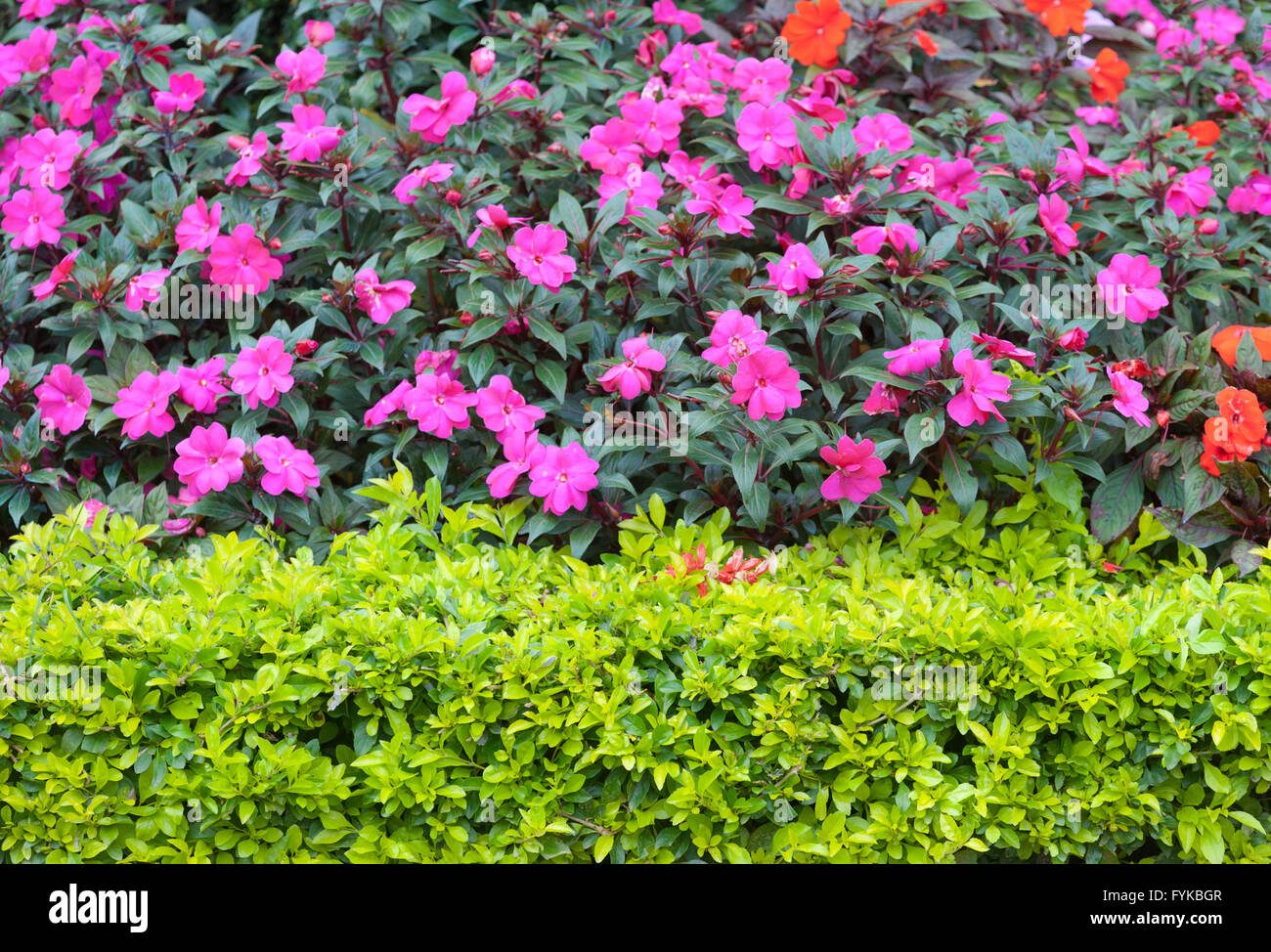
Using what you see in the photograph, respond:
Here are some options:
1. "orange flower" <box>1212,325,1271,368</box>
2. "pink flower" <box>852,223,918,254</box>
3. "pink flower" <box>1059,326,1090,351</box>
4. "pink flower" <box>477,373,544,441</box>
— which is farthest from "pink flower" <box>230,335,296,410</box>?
"orange flower" <box>1212,325,1271,368</box>

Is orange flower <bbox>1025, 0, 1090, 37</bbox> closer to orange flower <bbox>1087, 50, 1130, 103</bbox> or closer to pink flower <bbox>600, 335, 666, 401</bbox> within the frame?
orange flower <bbox>1087, 50, 1130, 103</bbox>

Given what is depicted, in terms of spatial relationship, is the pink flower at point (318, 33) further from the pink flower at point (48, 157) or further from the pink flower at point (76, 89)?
the pink flower at point (48, 157)

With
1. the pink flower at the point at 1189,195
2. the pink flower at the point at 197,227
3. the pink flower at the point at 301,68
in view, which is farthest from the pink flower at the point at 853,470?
the pink flower at the point at 301,68

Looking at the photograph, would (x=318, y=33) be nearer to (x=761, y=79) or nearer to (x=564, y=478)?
(x=761, y=79)

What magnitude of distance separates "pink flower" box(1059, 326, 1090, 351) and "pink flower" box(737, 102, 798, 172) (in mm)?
832

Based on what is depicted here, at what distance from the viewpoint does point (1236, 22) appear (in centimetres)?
378

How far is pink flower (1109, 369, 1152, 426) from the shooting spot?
2385mm

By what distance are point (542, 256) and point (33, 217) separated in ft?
4.56

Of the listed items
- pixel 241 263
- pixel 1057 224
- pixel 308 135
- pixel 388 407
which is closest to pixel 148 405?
pixel 241 263
